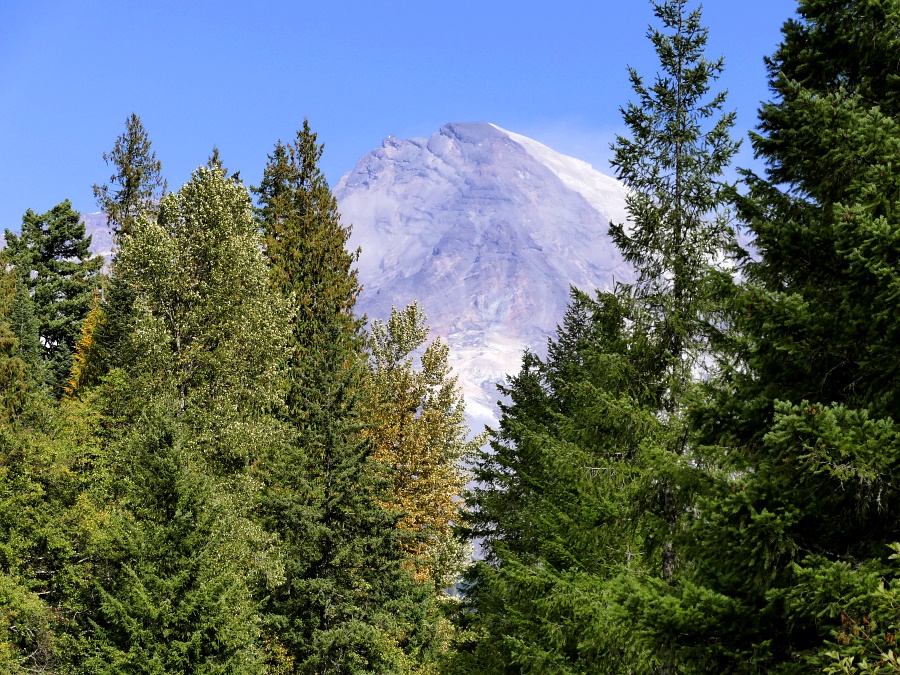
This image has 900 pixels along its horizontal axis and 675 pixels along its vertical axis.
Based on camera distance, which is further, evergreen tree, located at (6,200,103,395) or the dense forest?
evergreen tree, located at (6,200,103,395)

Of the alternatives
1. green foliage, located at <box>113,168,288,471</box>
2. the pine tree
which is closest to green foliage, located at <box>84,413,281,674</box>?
green foliage, located at <box>113,168,288,471</box>

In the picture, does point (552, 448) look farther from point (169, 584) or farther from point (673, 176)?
point (169, 584)

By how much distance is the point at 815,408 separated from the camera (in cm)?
582

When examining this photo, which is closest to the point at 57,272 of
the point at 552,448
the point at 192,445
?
the point at 192,445

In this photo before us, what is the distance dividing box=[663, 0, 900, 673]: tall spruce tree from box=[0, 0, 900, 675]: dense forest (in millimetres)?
32

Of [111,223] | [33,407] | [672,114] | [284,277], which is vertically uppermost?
[111,223]

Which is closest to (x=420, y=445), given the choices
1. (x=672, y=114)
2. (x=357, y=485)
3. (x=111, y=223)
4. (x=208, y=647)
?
(x=357, y=485)

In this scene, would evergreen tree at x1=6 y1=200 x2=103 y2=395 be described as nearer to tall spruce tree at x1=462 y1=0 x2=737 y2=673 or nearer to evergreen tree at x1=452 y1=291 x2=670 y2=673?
evergreen tree at x1=452 y1=291 x2=670 y2=673

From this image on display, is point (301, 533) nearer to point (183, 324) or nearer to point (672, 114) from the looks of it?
point (183, 324)

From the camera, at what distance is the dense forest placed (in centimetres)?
623

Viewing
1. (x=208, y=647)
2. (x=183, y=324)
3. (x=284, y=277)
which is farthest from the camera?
(x=284, y=277)

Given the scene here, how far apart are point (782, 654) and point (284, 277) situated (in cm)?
3562

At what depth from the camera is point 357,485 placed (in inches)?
1155

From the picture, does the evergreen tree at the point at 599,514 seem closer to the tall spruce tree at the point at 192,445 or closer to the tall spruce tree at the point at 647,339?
the tall spruce tree at the point at 647,339
